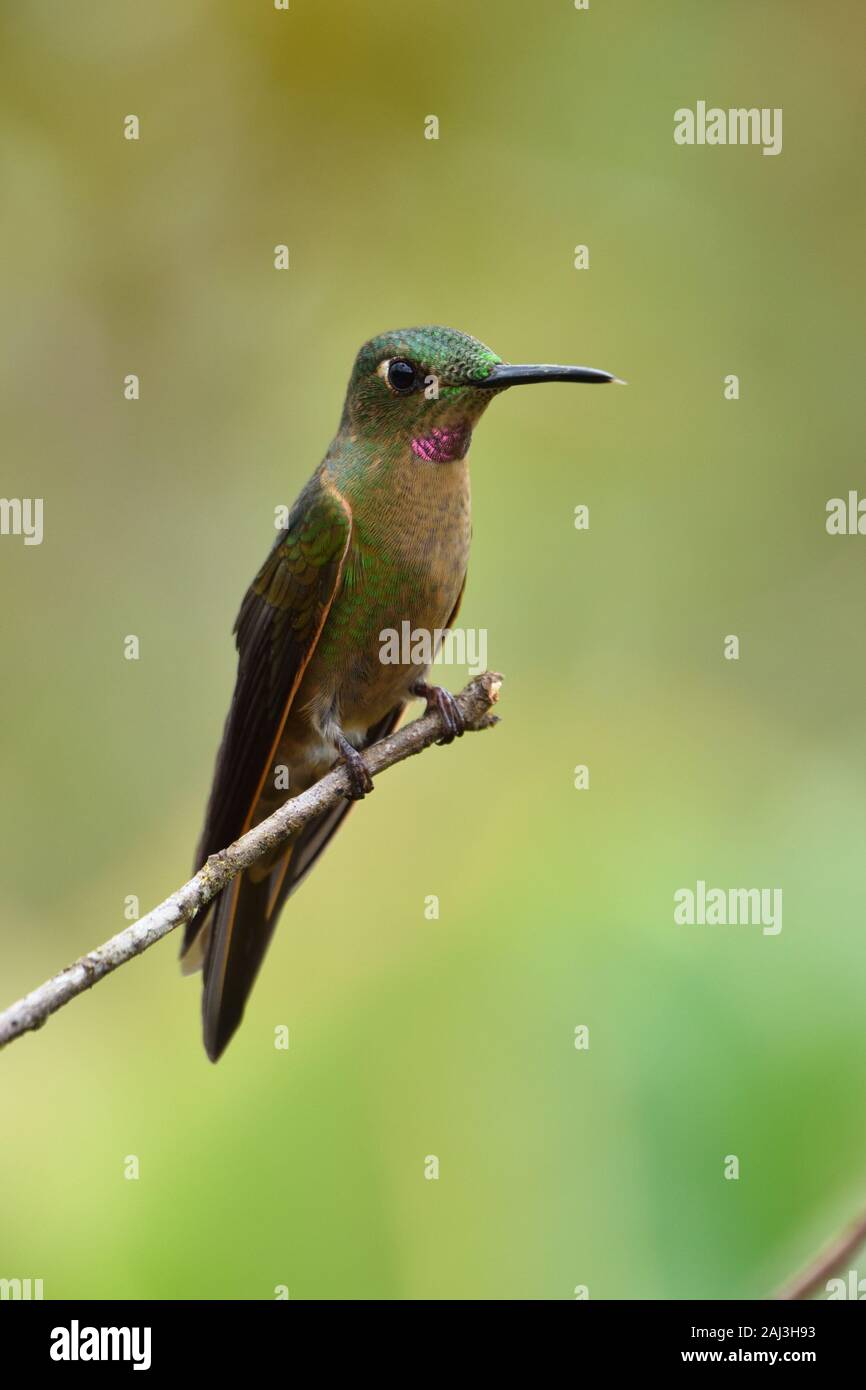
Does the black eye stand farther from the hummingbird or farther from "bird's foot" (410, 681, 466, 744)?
"bird's foot" (410, 681, 466, 744)

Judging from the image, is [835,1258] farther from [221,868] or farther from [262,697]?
[262,697]

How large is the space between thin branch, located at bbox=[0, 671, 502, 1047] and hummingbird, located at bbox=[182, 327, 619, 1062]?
266 mm

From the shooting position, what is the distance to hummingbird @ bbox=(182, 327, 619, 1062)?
4.41m

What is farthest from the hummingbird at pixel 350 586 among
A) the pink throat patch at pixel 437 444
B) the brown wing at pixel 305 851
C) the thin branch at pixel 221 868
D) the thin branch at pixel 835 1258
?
the thin branch at pixel 835 1258

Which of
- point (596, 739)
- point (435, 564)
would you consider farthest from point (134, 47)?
point (435, 564)

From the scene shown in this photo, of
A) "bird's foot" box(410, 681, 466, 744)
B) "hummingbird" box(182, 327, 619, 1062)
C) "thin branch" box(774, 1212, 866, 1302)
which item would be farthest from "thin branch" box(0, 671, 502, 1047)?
"thin branch" box(774, 1212, 866, 1302)

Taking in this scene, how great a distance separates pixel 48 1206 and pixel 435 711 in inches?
87.1

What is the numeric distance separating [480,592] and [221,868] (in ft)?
16.2

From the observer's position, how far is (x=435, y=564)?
446 cm

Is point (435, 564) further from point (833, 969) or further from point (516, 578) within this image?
point (516, 578)

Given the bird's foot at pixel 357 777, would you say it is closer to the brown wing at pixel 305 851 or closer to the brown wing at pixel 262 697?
the brown wing at pixel 262 697

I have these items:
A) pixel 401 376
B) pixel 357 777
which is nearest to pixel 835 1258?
pixel 357 777

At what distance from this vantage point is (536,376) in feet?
13.5

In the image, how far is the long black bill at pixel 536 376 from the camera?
4027 mm
